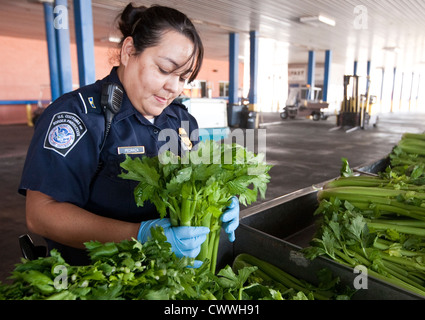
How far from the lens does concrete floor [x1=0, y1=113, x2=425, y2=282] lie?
13.1ft

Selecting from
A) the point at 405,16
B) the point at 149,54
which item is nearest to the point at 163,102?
the point at 149,54

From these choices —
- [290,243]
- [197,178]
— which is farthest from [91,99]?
[290,243]

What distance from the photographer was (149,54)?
1.42m

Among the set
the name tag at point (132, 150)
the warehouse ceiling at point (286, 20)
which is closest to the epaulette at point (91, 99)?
the name tag at point (132, 150)

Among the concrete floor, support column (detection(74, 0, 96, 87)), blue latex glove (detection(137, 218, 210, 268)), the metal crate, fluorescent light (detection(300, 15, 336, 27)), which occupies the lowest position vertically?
the concrete floor

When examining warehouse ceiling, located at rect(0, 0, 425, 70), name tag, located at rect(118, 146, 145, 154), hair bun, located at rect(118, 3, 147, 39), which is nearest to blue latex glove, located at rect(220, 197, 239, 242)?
name tag, located at rect(118, 146, 145, 154)

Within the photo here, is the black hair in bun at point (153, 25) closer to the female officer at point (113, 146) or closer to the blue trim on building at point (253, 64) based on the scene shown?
the female officer at point (113, 146)

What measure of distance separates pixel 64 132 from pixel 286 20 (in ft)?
40.1

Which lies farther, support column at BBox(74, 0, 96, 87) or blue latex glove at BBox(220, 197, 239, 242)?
support column at BBox(74, 0, 96, 87)

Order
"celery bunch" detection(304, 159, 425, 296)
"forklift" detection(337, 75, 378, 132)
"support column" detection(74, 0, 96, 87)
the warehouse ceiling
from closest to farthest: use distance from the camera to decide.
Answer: "celery bunch" detection(304, 159, 425, 296) → "support column" detection(74, 0, 96, 87) → the warehouse ceiling → "forklift" detection(337, 75, 378, 132)

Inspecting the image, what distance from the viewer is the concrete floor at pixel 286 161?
13.1 ft

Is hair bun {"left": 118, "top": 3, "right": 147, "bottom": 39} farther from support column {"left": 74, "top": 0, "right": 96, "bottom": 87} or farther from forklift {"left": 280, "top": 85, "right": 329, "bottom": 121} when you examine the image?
forklift {"left": 280, "top": 85, "right": 329, "bottom": 121}

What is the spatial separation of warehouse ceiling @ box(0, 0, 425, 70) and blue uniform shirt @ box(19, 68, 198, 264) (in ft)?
27.0

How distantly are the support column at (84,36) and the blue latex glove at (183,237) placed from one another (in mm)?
6656
